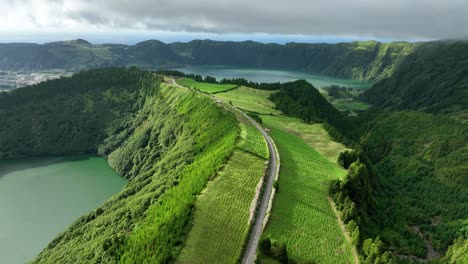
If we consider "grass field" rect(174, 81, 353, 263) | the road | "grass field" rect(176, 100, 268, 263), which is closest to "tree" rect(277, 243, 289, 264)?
"grass field" rect(174, 81, 353, 263)

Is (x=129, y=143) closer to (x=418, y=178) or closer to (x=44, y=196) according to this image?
(x=44, y=196)

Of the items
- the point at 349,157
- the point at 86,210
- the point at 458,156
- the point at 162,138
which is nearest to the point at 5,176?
the point at 86,210

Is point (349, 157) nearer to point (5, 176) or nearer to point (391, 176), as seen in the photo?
point (391, 176)

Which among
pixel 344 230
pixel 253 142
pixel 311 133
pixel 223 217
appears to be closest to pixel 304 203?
pixel 344 230

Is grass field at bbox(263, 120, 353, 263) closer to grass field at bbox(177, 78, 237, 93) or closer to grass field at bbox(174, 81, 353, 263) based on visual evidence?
grass field at bbox(174, 81, 353, 263)

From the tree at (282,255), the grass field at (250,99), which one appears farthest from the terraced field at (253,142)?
the grass field at (250,99)

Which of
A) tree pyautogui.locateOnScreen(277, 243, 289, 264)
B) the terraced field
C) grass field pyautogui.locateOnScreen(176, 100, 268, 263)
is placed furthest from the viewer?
the terraced field
